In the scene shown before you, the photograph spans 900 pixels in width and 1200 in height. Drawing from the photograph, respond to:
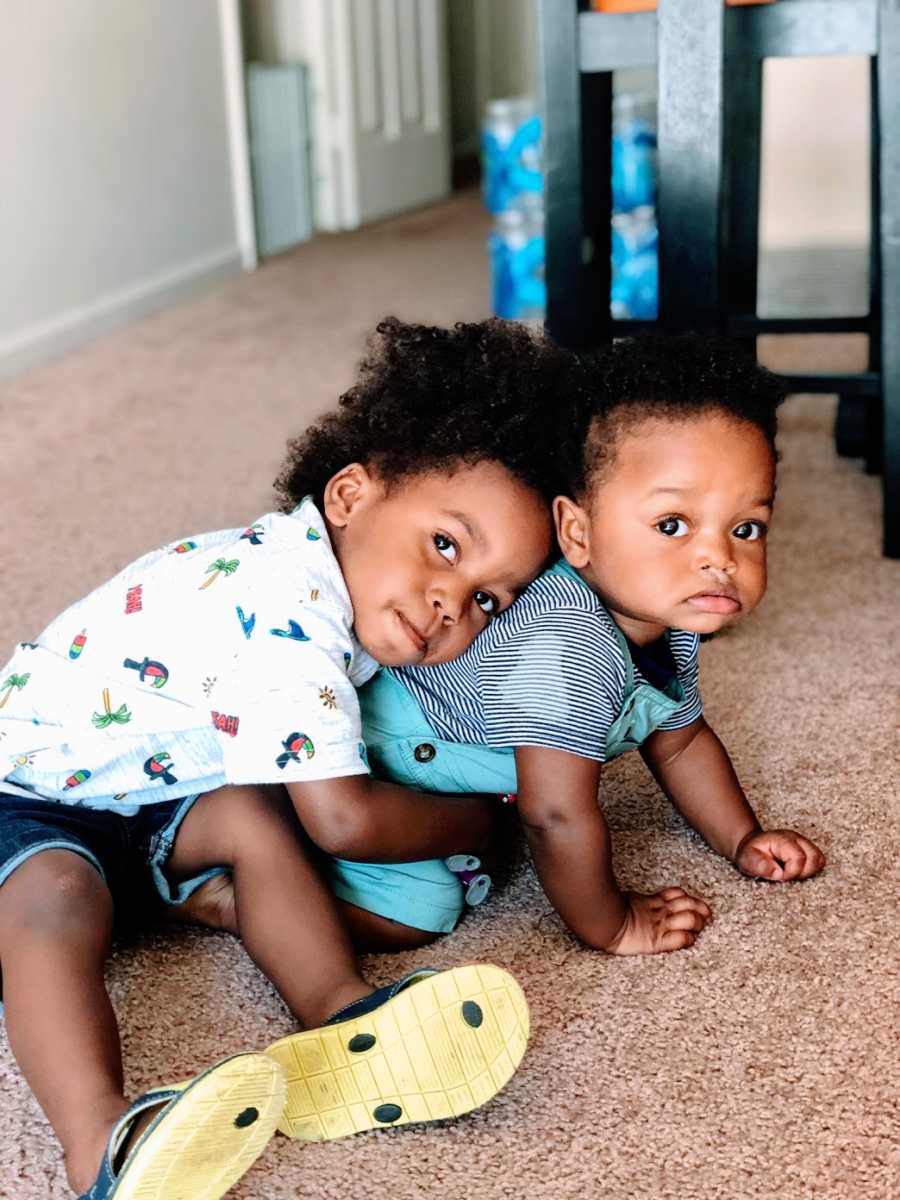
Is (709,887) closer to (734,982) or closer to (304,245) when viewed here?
(734,982)

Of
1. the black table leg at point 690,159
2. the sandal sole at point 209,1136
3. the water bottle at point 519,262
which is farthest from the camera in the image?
the water bottle at point 519,262

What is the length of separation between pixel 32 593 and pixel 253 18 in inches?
100

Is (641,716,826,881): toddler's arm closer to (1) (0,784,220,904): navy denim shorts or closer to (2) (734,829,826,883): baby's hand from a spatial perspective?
(2) (734,829,826,883): baby's hand

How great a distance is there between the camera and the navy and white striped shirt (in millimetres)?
862

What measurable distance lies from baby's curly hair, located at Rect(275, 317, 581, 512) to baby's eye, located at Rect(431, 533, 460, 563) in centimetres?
4

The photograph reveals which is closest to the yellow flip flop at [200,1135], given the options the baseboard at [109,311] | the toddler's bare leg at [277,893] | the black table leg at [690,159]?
the toddler's bare leg at [277,893]

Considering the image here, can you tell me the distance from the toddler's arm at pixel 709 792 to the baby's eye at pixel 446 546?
216 mm

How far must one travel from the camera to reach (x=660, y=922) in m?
0.90

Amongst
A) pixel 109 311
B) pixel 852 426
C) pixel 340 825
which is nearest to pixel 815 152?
pixel 852 426

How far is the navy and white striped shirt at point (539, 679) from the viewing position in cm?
86

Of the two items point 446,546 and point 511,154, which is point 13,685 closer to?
point 446,546

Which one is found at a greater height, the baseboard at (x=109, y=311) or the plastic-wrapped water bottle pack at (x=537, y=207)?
the plastic-wrapped water bottle pack at (x=537, y=207)

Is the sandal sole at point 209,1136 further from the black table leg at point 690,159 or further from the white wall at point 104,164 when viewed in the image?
the white wall at point 104,164

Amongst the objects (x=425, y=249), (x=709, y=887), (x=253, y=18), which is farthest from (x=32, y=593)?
(x=253, y=18)
